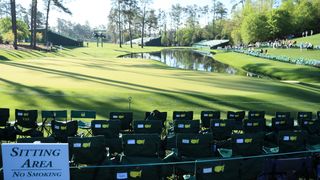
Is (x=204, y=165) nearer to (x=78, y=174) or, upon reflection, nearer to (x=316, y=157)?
(x=78, y=174)

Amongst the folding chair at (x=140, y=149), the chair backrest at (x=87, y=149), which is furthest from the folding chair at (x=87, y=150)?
the folding chair at (x=140, y=149)

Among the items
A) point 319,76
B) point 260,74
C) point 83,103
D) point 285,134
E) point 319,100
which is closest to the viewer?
point 285,134

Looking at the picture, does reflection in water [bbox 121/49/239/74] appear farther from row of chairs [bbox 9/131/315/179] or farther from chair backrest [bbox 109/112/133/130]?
row of chairs [bbox 9/131/315/179]

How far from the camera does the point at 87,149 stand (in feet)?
26.9

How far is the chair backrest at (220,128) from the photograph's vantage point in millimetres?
11055

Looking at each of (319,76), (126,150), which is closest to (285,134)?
(126,150)

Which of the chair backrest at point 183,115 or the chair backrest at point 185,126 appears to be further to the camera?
the chair backrest at point 183,115

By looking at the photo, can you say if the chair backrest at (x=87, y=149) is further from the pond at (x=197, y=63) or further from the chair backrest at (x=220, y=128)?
the pond at (x=197, y=63)

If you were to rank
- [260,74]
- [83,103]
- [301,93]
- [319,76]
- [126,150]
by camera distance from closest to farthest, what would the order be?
[126,150] → [83,103] → [301,93] → [319,76] → [260,74]

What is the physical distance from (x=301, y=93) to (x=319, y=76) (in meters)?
17.3

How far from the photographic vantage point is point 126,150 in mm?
8422

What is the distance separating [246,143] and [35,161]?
511 cm

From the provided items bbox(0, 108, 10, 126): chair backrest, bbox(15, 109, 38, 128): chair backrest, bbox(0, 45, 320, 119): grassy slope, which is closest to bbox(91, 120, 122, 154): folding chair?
bbox(15, 109, 38, 128): chair backrest

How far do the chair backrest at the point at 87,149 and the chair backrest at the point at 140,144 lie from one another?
535 millimetres
